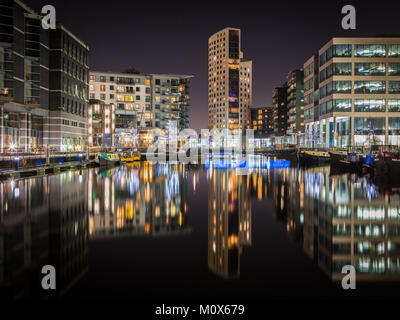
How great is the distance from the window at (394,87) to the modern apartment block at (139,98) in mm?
66133

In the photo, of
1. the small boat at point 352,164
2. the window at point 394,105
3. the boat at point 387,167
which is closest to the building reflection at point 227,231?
the boat at point 387,167

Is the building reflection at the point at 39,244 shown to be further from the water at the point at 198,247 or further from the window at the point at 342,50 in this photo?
the window at the point at 342,50

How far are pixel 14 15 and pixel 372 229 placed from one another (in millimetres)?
52282

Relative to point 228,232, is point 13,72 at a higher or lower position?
higher

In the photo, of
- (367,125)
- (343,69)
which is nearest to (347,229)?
(367,125)

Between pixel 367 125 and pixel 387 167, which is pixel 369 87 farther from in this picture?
pixel 387 167

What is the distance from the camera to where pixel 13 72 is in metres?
48.8

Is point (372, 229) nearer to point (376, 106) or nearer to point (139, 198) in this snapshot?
point (139, 198)

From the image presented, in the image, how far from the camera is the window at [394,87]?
8288 centimetres

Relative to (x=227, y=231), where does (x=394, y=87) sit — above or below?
above

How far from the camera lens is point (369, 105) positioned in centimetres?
8312

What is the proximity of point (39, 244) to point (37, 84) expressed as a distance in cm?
5347
